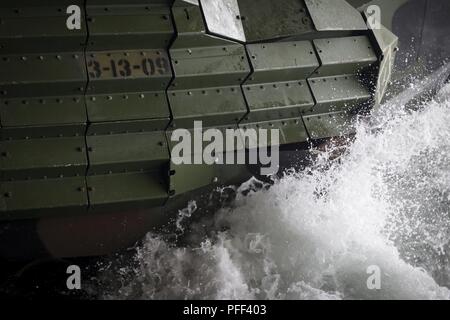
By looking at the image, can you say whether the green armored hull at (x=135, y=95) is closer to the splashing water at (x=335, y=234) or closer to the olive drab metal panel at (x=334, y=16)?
the olive drab metal panel at (x=334, y=16)

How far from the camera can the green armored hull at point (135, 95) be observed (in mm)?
4160

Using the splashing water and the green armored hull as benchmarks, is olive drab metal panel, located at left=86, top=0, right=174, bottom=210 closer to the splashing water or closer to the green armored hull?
the green armored hull

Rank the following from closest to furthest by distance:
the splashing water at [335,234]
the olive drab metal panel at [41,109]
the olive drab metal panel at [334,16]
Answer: the olive drab metal panel at [41,109] → the splashing water at [335,234] → the olive drab metal panel at [334,16]

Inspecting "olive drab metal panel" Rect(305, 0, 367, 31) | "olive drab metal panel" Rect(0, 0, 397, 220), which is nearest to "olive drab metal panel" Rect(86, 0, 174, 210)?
"olive drab metal panel" Rect(0, 0, 397, 220)

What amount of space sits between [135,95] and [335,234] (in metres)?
2.05

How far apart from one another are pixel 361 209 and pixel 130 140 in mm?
2176

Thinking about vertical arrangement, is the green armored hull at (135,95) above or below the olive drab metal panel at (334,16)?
below

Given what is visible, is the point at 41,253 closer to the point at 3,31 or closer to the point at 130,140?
the point at 130,140

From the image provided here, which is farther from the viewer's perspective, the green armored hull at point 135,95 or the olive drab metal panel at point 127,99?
the olive drab metal panel at point 127,99

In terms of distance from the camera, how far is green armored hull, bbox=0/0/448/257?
4.16 metres

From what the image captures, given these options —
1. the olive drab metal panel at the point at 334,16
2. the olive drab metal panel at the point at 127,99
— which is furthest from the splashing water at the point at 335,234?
the olive drab metal panel at the point at 334,16

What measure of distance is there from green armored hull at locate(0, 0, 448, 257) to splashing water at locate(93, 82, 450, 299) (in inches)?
12.6

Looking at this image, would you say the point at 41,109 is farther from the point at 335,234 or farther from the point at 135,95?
the point at 335,234

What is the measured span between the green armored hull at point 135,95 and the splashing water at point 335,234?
32cm
